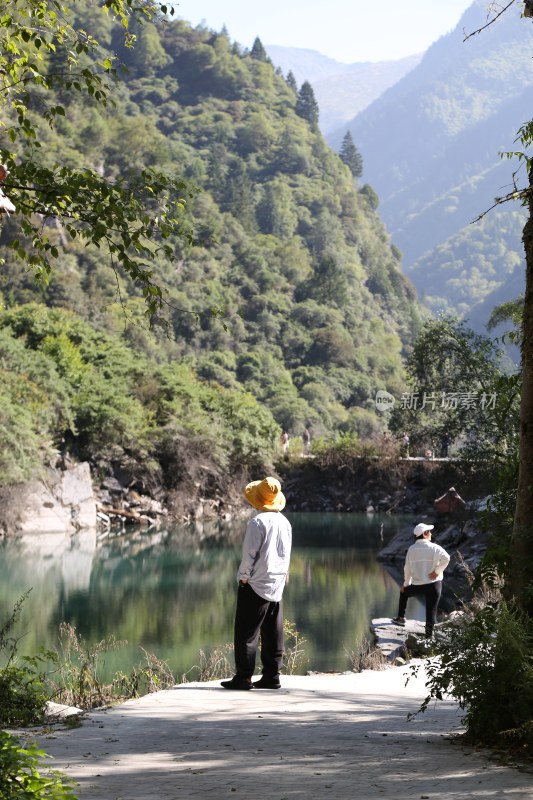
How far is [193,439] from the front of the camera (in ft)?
132

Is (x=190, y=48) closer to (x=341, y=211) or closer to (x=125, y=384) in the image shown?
(x=341, y=211)

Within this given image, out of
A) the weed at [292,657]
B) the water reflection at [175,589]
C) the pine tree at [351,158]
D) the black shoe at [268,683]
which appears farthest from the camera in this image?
the pine tree at [351,158]

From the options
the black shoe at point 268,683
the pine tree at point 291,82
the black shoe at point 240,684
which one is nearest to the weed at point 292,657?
the black shoe at point 268,683

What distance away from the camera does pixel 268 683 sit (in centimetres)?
798

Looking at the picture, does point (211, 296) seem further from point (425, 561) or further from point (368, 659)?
point (368, 659)

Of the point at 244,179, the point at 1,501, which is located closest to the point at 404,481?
the point at 1,501

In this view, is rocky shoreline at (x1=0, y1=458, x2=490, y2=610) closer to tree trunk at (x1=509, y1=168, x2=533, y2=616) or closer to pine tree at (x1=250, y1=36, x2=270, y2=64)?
tree trunk at (x1=509, y1=168, x2=533, y2=616)

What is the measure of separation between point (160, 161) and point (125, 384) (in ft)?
133

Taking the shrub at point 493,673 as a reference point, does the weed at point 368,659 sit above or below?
below

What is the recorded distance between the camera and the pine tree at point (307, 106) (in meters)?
111

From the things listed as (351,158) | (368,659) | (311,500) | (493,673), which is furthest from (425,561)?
(351,158)

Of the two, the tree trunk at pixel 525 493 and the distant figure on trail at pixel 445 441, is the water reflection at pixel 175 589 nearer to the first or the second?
the distant figure on trail at pixel 445 441

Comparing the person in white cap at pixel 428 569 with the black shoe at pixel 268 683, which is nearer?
the black shoe at pixel 268 683

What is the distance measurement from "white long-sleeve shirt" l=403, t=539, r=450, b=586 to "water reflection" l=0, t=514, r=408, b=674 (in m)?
1.84
